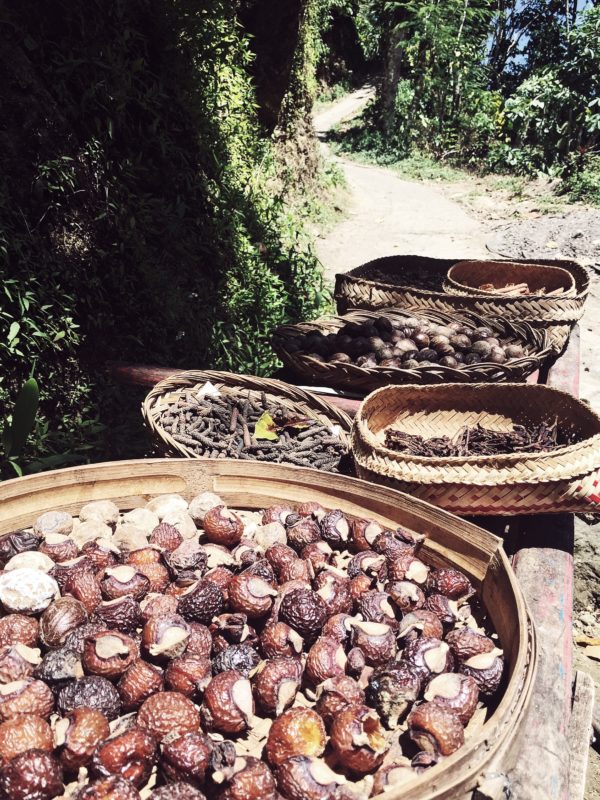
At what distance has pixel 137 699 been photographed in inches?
65.7

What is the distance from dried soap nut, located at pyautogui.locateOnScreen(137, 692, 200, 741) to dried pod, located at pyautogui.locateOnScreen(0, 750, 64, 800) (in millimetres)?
229

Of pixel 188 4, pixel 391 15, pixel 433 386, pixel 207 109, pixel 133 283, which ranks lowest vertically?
pixel 433 386

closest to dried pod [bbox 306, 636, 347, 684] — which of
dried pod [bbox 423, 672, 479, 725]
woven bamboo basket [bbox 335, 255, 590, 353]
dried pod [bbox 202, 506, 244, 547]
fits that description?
dried pod [bbox 423, 672, 479, 725]

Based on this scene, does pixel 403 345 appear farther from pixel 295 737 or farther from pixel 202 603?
pixel 295 737

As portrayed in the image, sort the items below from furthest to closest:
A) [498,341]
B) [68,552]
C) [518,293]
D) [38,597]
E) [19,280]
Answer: [518,293]
[498,341]
[19,280]
[68,552]
[38,597]

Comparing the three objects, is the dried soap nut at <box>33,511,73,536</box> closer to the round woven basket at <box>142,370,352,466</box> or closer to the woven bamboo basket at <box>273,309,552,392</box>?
the round woven basket at <box>142,370,352,466</box>

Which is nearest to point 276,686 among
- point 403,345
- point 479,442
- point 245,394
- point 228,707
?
point 228,707

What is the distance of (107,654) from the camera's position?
5.57 ft

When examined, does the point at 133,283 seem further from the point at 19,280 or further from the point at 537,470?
the point at 537,470

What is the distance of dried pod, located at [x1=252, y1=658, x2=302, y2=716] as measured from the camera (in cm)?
165

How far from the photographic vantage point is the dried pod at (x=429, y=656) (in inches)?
68.3

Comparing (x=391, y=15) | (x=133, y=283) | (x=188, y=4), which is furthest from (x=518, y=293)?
(x=391, y=15)

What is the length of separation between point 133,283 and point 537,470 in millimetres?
3282

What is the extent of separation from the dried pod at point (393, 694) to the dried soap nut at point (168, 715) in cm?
47
